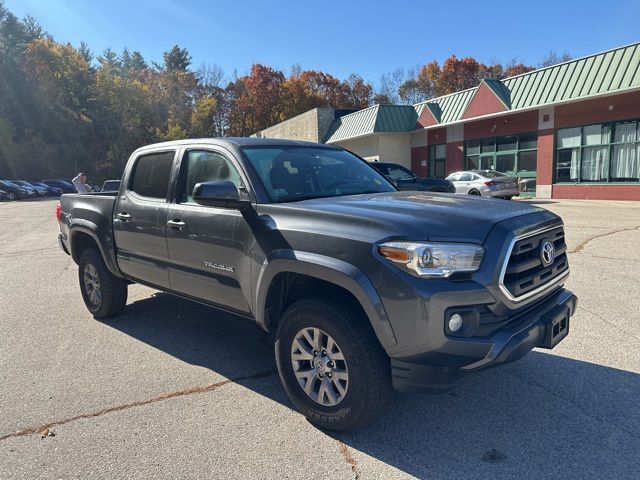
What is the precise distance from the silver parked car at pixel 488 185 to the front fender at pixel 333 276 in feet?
53.1

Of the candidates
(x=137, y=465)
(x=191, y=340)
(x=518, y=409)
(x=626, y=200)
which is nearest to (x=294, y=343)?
(x=137, y=465)

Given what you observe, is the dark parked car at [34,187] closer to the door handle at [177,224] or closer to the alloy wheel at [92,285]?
the alloy wheel at [92,285]

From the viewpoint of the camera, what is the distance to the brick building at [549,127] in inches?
694

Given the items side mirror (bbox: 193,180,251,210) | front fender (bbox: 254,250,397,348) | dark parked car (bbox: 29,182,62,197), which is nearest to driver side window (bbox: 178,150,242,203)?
side mirror (bbox: 193,180,251,210)

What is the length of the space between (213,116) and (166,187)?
6165 cm

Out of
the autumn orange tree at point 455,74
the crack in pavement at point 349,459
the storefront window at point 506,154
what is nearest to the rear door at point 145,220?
the crack in pavement at point 349,459

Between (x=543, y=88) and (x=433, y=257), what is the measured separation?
66.5 feet

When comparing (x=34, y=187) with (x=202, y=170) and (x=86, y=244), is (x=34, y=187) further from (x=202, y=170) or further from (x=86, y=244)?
(x=202, y=170)

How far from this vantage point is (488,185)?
18188 mm

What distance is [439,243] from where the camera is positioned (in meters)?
2.62

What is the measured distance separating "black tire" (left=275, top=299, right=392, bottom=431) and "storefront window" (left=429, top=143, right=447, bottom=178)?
1002 inches

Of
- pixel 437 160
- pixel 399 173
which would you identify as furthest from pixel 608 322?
pixel 437 160

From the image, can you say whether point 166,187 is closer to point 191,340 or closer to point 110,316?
point 191,340

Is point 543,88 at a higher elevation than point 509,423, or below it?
higher
